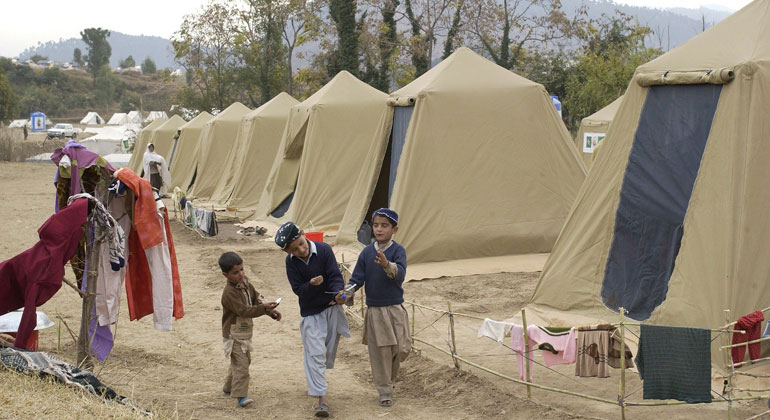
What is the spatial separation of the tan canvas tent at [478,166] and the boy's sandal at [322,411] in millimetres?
4944

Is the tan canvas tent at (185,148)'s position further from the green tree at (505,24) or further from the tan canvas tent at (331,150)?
the tan canvas tent at (331,150)

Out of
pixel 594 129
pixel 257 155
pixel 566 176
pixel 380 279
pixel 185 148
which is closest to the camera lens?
pixel 380 279

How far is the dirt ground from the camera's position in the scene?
16.2ft

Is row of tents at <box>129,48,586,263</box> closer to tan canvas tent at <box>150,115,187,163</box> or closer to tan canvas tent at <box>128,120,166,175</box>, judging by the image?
tan canvas tent at <box>150,115,187,163</box>

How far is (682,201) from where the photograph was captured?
248 inches

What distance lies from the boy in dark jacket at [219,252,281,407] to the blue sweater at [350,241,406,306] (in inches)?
22.6

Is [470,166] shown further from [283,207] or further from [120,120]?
[120,120]

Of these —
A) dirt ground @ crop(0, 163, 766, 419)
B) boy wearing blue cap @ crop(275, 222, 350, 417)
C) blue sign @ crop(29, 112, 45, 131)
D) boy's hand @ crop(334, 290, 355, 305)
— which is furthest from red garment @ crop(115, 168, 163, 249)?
blue sign @ crop(29, 112, 45, 131)

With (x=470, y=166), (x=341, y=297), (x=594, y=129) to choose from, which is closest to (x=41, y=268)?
(x=341, y=297)

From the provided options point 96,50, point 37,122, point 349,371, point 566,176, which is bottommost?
point 349,371

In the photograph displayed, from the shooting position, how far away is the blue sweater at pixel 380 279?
16.8 feet

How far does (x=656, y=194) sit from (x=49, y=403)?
4.69 metres

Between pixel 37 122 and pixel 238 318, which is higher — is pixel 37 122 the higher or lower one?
the higher one

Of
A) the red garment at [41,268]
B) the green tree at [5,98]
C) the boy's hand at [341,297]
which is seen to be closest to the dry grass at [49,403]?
the red garment at [41,268]
